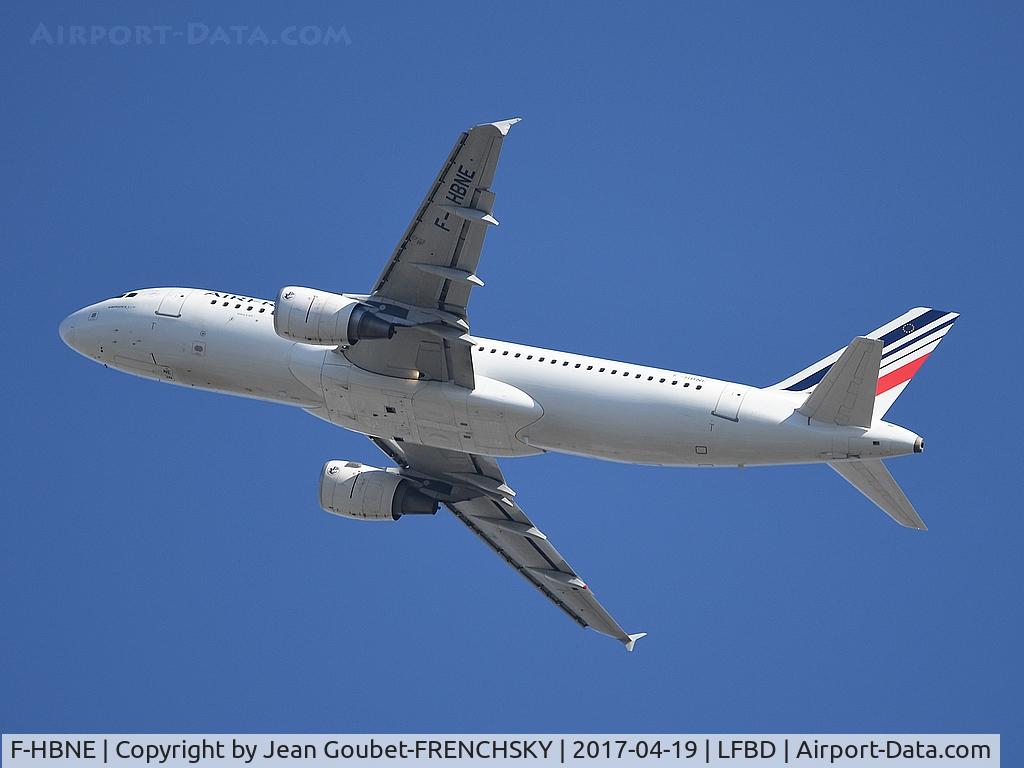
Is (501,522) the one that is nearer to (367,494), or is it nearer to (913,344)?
(367,494)

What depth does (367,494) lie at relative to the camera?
50.7 m

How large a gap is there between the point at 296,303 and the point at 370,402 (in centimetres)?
391

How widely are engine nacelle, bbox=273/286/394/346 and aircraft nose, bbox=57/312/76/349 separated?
1037cm

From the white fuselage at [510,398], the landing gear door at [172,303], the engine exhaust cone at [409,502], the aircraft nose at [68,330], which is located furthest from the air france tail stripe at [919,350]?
the aircraft nose at [68,330]

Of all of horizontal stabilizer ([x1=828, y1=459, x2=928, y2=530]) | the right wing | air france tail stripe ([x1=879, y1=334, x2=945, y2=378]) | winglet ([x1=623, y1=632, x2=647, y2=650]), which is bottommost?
winglet ([x1=623, y1=632, x2=647, y2=650])

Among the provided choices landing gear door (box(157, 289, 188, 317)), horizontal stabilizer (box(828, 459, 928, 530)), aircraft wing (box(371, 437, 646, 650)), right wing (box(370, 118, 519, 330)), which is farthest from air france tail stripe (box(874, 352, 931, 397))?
landing gear door (box(157, 289, 188, 317))

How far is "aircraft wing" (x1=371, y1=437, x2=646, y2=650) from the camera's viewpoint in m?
51.9

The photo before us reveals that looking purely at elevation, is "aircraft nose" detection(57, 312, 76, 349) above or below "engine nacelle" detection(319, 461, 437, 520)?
above

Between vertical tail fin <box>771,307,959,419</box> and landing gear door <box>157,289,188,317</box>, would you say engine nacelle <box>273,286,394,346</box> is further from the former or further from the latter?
vertical tail fin <box>771,307,959,419</box>

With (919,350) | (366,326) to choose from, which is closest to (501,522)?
(366,326)

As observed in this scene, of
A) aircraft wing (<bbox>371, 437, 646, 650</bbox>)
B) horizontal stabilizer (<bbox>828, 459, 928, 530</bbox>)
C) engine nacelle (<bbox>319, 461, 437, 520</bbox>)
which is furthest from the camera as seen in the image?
aircraft wing (<bbox>371, 437, 646, 650</bbox>)

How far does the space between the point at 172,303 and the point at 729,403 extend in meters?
17.4

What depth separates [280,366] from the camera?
46625 mm

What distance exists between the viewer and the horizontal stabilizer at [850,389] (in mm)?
41062
